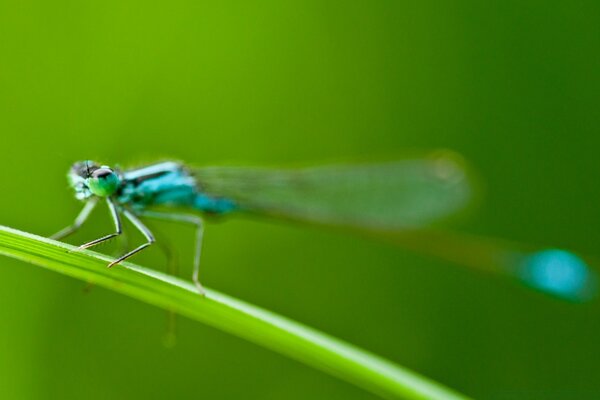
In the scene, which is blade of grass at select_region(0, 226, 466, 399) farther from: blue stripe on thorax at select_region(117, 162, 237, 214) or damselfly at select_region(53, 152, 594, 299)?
blue stripe on thorax at select_region(117, 162, 237, 214)

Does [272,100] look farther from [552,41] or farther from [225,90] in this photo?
[552,41]

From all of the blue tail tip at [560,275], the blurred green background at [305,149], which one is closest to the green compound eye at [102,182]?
the blurred green background at [305,149]

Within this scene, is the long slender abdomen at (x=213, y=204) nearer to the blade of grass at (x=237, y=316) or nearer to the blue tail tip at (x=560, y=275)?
the blade of grass at (x=237, y=316)

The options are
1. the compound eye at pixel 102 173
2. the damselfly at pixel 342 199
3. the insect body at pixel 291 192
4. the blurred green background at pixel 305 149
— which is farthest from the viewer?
the blurred green background at pixel 305 149

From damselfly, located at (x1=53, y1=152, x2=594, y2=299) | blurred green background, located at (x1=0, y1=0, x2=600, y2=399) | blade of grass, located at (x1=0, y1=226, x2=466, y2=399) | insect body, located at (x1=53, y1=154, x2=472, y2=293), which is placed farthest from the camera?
blurred green background, located at (x1=0, y1=0, x2=600, y2=399)

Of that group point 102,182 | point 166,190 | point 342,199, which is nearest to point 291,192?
point 342,199

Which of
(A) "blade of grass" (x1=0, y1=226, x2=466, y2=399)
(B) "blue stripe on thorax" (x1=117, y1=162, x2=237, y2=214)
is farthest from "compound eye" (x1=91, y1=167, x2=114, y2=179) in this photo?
(A) "blade of grass" (x1=0, y1=226, x2=466, y2=399)

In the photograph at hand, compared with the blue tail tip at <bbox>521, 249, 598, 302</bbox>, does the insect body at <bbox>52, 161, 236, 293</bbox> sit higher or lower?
higher
